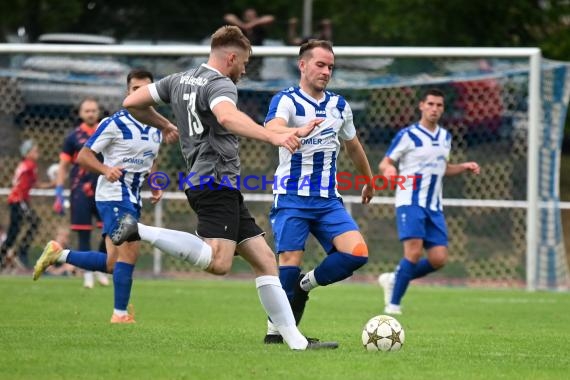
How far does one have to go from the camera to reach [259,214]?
1781 cm

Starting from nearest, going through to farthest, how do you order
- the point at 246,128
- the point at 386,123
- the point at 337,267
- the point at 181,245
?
the point at 246,128, the point at 181,245, the point at 337,267, the point at 386,123

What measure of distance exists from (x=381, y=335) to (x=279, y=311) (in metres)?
0.69

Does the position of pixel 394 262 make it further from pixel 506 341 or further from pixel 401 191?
pixel 506 341

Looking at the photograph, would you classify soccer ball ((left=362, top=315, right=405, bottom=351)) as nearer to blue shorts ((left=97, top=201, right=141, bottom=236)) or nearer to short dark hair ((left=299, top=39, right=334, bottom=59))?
short dark hair ((left=299, top=39, right=334, bottom=59))

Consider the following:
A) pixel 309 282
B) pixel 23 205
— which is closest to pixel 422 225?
pixel 309 282

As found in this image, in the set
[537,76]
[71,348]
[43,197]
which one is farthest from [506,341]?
[43,197]

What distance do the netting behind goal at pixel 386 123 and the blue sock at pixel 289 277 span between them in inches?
327

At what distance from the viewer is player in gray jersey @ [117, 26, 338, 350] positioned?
736 centimetres

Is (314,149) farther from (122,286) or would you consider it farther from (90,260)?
(90,260)

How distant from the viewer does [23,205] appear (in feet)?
57.3

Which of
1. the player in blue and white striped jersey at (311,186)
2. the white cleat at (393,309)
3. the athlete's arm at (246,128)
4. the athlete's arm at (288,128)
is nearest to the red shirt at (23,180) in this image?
the white cleat at (393,309)

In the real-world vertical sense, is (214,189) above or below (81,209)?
above

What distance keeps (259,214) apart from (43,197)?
3217 mm

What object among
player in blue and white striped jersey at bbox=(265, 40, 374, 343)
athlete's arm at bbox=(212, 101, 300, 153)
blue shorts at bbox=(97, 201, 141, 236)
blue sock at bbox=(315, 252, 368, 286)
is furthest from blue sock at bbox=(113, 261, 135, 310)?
athlete's arm at bbox=(212, 101, 300, 153)
